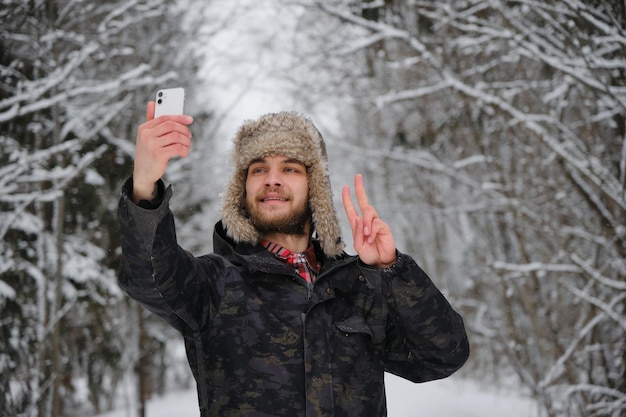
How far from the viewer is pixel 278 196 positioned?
6.44 ft

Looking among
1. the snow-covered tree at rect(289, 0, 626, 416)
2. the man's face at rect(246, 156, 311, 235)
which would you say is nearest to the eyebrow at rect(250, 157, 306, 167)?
the man's face at rect(246, 156, 311, 235)

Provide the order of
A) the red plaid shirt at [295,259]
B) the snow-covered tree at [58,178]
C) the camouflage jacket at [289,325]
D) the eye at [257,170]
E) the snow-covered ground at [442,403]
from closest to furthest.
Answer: the camouflage jacket at [289,325]
the red plaid shirt at [295,259]
the eye at [257,170]
the snow-covered tree at [58,178]
the snow-covered ground at [442,403]

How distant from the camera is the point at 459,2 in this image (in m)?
6.40

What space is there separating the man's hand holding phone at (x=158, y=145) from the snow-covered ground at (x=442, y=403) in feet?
19.9

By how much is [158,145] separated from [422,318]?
901 mm

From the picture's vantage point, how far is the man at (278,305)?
1522 millimetres

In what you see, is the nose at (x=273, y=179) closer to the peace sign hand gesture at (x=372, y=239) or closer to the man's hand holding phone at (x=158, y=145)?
the peace sign hand gesture at (x=372, y=239)

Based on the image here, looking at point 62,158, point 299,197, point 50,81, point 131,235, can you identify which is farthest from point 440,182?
point 131,235

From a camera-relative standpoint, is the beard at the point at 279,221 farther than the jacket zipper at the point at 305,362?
Yes

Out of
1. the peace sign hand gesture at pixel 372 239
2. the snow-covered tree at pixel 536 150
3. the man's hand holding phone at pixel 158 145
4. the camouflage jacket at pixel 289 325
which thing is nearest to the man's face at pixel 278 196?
the camouflage jacket at pixel 289 325

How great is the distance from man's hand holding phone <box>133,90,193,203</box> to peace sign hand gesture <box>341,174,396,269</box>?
517 mm

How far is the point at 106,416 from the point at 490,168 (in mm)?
7649

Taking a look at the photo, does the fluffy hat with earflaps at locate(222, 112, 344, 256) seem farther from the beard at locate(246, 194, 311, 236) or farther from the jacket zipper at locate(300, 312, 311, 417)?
the jacket zipper at locate(300, 312, 311, 417)

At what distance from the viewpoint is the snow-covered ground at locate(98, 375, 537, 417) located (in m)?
7.92
